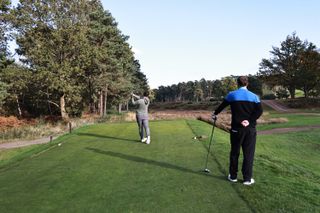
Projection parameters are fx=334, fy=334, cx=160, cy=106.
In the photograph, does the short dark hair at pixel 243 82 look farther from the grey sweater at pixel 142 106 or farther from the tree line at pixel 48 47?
the tree line at pixel 48 47

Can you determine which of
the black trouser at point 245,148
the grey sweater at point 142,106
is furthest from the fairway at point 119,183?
the grey sweater at point 142,106

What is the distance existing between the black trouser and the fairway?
1.38 feet

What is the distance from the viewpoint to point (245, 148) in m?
6.98

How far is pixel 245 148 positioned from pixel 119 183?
9.13 feet

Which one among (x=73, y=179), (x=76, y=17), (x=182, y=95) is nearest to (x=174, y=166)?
(x=73, y=179)

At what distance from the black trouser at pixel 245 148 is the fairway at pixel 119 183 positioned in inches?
16.5

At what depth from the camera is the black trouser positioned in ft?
22.5

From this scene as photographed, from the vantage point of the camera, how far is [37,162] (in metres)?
10.3

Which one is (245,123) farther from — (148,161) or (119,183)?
(148,161)

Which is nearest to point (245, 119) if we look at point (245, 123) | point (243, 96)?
point (245, 123)

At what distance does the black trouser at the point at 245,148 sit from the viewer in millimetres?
6855

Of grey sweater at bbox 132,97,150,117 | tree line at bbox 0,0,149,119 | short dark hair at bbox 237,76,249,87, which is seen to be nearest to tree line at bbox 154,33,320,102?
tree line at bbox 0,0,149,119

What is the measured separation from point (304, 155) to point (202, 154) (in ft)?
30.4

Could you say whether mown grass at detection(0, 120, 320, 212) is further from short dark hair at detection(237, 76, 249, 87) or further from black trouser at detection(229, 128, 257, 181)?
short dark hair at detection(237, 76, 249, 87)
